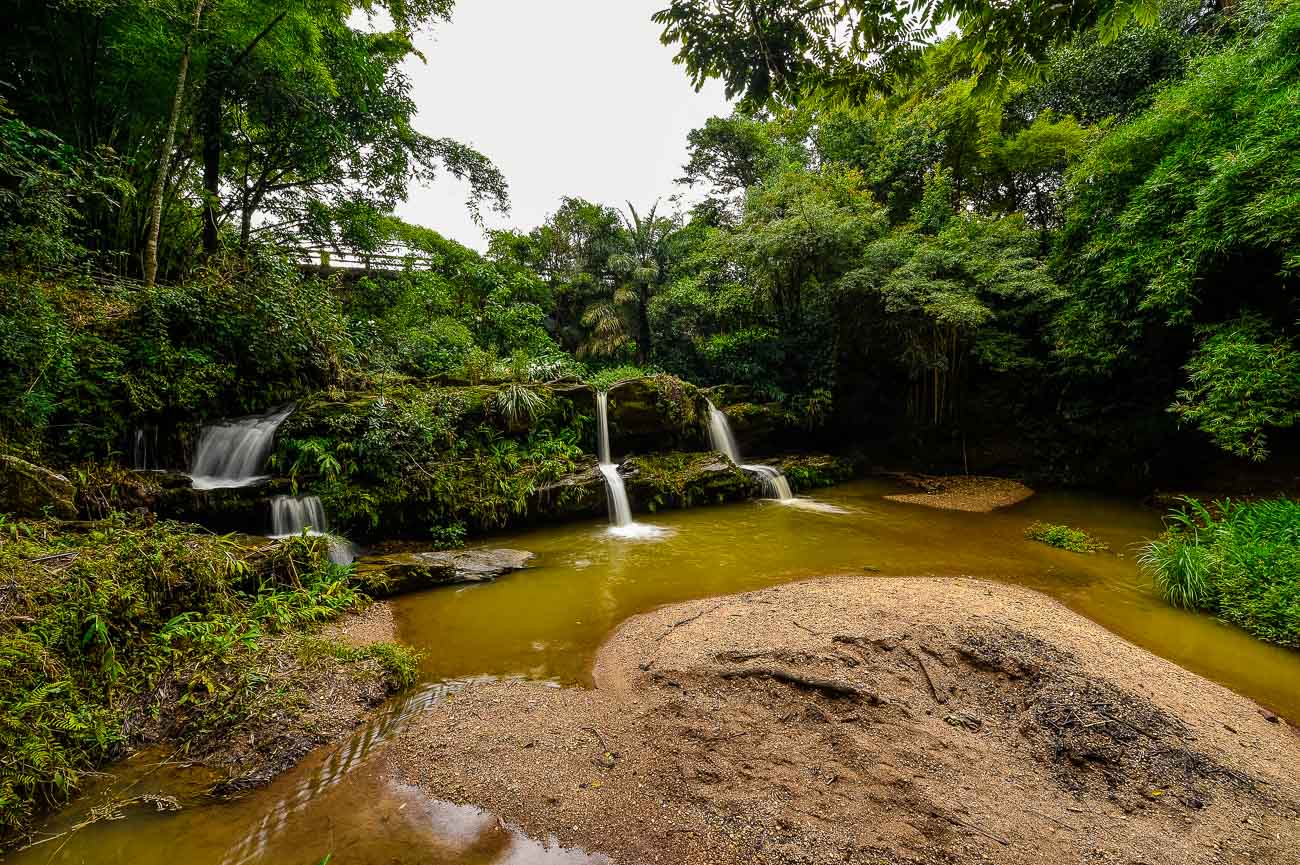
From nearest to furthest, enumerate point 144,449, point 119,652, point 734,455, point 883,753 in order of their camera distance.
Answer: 1. point 883,753
2. point 119,652
3. point 144,449
4. point 734,455

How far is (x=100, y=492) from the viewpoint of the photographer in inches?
189

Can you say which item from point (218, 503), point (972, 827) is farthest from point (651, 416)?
point (972, 827)

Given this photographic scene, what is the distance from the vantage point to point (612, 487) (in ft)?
27.7

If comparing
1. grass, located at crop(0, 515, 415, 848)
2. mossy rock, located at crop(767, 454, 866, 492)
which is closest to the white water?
mossy rock, located at crop(767, 454, 866, 492)

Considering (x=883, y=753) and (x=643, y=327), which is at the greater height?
(x=643, y=327)

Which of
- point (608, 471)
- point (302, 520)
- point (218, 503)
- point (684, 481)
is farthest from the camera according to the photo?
point (684, 481)

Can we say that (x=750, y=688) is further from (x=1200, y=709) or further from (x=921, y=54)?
(x=921, y=54)

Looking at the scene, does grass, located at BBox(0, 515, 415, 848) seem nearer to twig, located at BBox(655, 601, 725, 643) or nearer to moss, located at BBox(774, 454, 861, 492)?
twig, located at BBox(655, 601, 725, 643)

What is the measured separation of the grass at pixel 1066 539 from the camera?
6.14 metres

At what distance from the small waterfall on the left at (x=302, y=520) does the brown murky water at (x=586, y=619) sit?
1.64 m

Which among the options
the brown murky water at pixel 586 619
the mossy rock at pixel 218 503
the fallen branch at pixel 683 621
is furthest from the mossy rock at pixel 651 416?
the fallen branch at pixel 683 621

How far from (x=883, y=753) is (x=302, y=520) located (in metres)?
6.74

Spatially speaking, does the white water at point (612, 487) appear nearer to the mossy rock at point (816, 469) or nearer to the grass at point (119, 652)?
the mossy rock at point (816, 469)

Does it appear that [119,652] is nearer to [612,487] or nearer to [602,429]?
[612,487]
